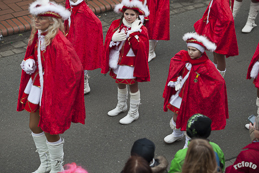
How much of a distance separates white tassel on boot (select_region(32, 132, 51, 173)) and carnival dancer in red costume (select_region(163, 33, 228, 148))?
1662mm

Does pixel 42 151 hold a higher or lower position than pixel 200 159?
lower

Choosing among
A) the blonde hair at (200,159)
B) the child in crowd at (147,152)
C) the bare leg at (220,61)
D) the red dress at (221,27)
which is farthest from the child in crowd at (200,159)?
the bare leg at (220,61)

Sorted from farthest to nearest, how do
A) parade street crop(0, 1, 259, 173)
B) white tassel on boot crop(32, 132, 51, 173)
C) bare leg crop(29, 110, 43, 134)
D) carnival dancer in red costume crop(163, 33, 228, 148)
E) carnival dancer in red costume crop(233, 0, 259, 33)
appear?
1. carnival dancer in red costume crop(233, 0, 259, 33)
2. parade street crop(0, 1, 259, 173)
3. carnival dancer in red costume crop(163, 33, 228, 148)
4. white tassel on boot crop(32, 132, 51, 173)
5. bare leg crop(29, 110, 43, 134)

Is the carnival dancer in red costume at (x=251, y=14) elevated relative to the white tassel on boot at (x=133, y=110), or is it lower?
elevated

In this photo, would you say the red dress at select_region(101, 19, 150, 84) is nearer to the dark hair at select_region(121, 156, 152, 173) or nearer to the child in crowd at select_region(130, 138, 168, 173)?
the child in crowd at select_region(130, 138, 168, 173)

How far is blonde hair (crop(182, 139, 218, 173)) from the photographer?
2893mm

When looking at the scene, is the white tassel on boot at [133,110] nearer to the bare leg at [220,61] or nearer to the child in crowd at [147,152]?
the bare leg at [220,61]

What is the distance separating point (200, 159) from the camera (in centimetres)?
289

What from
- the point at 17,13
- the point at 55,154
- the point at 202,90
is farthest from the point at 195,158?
the point at 17,13

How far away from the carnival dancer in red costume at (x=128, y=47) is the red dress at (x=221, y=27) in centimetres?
145

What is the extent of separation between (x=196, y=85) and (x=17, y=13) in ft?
17.7

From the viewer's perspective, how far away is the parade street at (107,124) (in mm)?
5004

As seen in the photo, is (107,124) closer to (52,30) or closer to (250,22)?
(52,30)

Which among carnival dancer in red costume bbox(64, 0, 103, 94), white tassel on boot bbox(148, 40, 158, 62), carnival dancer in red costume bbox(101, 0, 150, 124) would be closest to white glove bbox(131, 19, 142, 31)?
carnival dancer in red costume bbox(101, 0, 150, 124)
